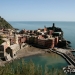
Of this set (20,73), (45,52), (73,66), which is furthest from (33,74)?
(45,52)

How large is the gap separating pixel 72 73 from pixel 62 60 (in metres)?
6.54

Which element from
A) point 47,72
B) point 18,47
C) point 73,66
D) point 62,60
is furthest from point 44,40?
point 47,72

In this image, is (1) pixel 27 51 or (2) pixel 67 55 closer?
(2) pixel 67 55

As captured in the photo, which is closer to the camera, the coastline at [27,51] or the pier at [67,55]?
the pier at [67,55]

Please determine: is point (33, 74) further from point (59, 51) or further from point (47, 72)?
point (59, 51)

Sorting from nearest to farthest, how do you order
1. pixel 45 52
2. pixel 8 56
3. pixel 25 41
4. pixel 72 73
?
pixel 72 73
pixel 8 56
pixel 45 52
pixel 25 41

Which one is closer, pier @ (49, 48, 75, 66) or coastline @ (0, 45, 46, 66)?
pier @ (49, 48, 75, 66)

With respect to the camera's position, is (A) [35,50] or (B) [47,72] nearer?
(B) [47,72]

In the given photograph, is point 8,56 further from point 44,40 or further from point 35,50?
point 44,40

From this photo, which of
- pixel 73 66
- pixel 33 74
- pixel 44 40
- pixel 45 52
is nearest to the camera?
pixel 33 74

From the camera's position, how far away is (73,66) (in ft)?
84.6

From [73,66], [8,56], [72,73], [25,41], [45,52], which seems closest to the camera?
[72,73]

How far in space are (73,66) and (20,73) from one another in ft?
30.7

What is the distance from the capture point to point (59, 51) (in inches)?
1359
